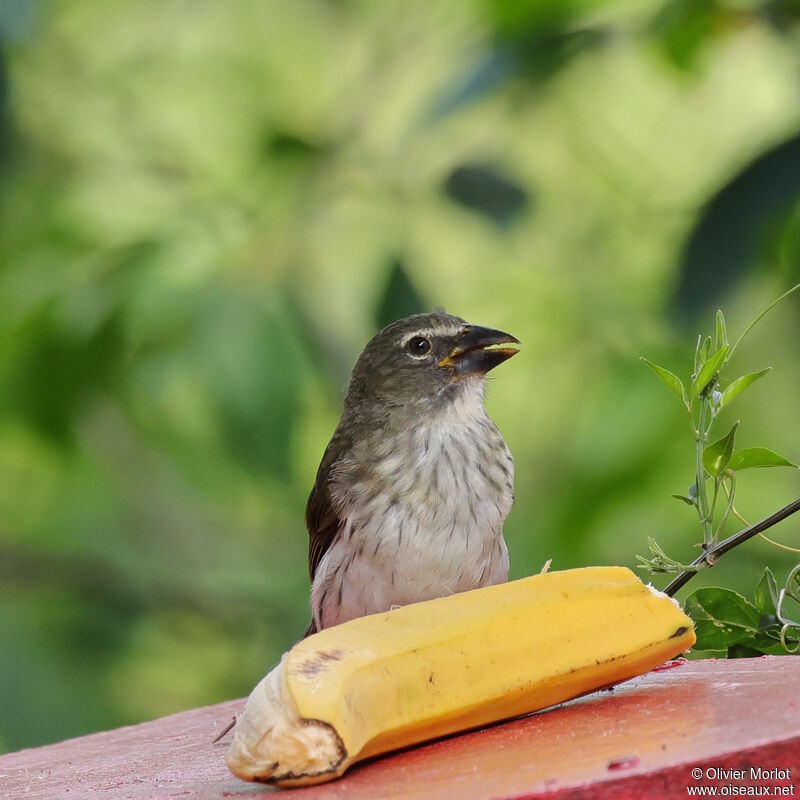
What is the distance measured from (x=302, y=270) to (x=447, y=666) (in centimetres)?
283

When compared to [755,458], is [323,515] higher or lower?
lower

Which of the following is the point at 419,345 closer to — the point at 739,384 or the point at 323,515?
the point at 323,515

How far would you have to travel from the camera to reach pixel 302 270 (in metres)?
5.20

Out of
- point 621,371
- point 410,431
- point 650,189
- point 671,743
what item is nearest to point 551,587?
point 671,743

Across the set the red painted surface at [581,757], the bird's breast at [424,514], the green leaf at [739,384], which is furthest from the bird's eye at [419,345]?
the green leaf at [739,384]

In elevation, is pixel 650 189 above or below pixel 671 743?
above

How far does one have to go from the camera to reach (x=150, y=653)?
19.4 feet

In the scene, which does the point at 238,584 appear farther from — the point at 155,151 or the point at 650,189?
the point at 650,189

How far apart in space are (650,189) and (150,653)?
10.3 feet

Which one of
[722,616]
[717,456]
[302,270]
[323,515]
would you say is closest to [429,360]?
[323,515]

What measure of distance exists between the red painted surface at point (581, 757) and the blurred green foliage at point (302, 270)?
1.49 m

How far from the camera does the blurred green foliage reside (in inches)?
180

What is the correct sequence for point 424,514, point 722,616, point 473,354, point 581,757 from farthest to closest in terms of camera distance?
1. point 473,354
2. point 424,514
3. point 722,616
4. point 581,757

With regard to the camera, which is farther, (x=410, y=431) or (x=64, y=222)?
(x=64, y=222)
